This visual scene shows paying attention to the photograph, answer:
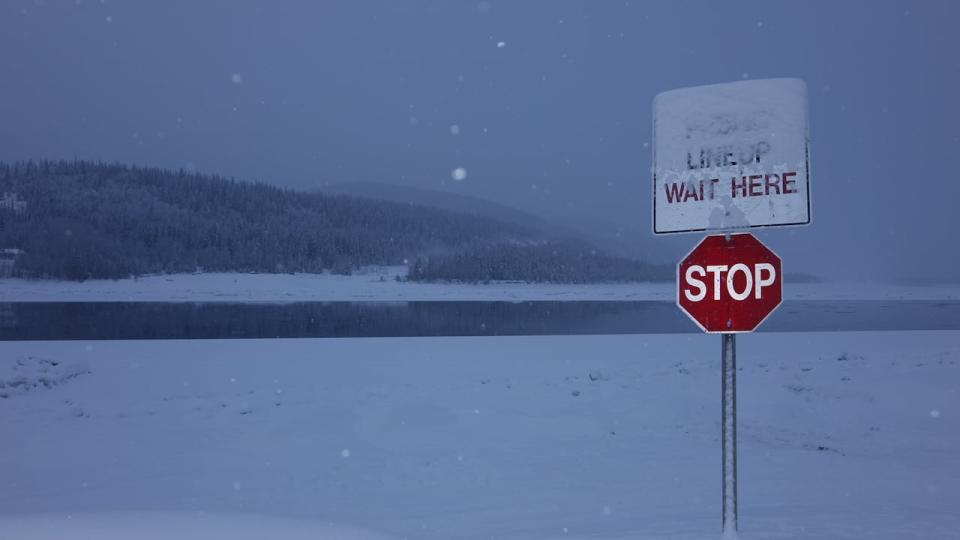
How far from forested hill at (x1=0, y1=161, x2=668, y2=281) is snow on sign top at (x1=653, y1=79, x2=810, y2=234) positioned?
96225 millimetres

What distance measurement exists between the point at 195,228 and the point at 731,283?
436 feet

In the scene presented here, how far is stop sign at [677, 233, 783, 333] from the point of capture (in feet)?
13.8

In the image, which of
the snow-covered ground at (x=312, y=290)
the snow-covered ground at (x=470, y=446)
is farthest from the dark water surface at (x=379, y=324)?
the snow-covered ground at (x=312, y=290)

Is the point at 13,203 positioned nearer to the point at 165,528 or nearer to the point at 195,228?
the point at 195,228

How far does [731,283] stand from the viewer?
14.2 feet

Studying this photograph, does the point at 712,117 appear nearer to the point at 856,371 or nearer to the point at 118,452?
the point at 118,452

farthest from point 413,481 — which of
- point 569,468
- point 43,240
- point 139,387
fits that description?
point 43,240

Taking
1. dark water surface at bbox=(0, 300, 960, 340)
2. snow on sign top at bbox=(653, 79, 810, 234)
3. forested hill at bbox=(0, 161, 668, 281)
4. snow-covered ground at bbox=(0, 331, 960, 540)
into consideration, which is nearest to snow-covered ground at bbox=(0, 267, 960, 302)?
forested hill at bbox=(0, 161, 668, 281)

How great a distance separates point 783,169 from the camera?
4.31 meters

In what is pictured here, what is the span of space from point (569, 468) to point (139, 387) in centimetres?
918

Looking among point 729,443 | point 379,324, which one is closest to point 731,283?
point 729,443

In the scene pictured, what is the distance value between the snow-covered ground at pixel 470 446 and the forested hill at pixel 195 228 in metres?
87.0

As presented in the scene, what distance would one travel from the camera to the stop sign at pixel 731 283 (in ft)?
13.8

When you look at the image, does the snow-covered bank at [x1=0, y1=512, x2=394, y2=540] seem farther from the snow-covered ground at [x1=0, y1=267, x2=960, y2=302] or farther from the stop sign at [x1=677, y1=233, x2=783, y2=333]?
the snow-covered ground at [x1=0, y1=267, x2=960, y2=302]
